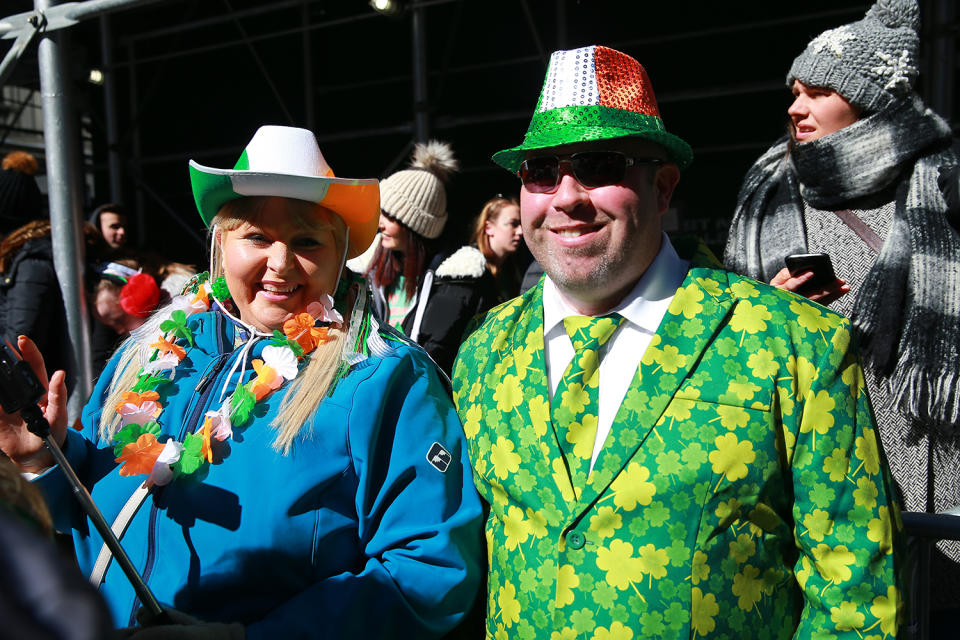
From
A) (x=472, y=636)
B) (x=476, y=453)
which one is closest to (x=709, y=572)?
(x=476, y=453)

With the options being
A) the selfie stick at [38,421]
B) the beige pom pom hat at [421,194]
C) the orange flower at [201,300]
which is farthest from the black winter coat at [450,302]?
the selfie stick at [38,421]

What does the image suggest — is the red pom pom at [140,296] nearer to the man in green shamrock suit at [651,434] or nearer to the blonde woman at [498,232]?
the man in green shamrock suit at [651,434]

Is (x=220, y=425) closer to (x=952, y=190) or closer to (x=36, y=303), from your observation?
(x=952, y=190)

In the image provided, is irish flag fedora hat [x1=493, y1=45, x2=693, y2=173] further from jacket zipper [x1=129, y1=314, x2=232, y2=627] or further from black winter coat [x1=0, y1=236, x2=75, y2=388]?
black winter coat [x1=0, y1=236, x2=75, y2=388]

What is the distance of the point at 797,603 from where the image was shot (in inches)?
56.8

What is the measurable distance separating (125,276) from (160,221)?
18.7 feet

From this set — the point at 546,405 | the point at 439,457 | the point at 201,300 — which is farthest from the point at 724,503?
the point at 201,300

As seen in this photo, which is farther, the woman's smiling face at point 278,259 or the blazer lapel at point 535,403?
the woman's smiling face at point 278,259

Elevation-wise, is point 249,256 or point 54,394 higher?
point 249,256

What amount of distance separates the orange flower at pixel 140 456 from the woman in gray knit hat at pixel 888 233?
1.64m

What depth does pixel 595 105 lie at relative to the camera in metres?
1.58

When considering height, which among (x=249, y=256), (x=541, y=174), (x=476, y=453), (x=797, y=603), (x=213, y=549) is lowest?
(x=797, y=603)

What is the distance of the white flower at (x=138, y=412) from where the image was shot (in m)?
1.62

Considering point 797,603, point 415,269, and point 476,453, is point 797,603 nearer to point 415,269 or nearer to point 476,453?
point 476,453
